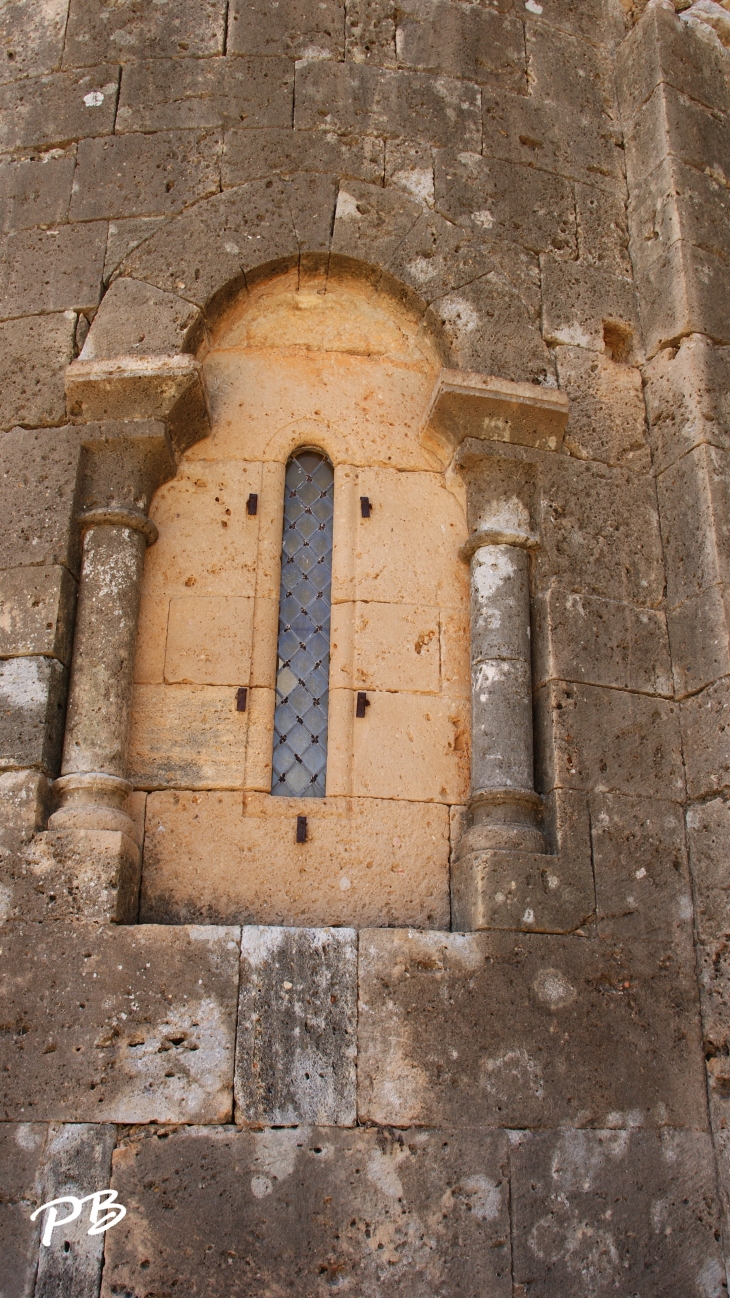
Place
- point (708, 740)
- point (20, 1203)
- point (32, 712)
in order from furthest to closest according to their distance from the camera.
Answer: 1. point (708, 740)
2. point (32, 712)
3. point (20, 1203)

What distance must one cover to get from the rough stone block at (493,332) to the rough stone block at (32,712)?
2.17 m

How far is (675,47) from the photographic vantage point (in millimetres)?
5812

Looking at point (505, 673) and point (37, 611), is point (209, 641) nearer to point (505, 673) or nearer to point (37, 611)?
point (37, 611)

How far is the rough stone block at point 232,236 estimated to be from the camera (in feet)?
16.5

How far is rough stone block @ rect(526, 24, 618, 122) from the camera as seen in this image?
5766 millimetres

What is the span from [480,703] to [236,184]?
2.60 m

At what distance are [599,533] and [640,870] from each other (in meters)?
1.43

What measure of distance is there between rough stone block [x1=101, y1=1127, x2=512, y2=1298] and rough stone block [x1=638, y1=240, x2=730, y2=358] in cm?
351

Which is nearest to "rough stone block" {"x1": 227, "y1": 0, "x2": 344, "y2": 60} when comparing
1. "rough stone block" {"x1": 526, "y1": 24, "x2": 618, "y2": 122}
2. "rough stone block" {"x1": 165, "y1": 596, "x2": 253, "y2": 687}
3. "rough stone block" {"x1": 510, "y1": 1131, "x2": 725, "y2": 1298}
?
"rough stone block" {"x1": 526, "y1": 24, "x2": 618, "y2": 122}

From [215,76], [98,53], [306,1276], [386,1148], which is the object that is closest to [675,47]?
[215,76]

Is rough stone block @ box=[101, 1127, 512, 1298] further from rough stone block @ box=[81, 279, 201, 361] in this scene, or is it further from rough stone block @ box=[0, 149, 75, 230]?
rough stone block @ box=[0, 149, 75, 230]

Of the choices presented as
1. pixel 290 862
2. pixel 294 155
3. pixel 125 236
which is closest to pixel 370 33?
pixel 294 155

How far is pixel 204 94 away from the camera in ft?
17.8

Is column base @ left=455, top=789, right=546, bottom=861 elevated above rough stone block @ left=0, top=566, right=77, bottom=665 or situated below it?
below
